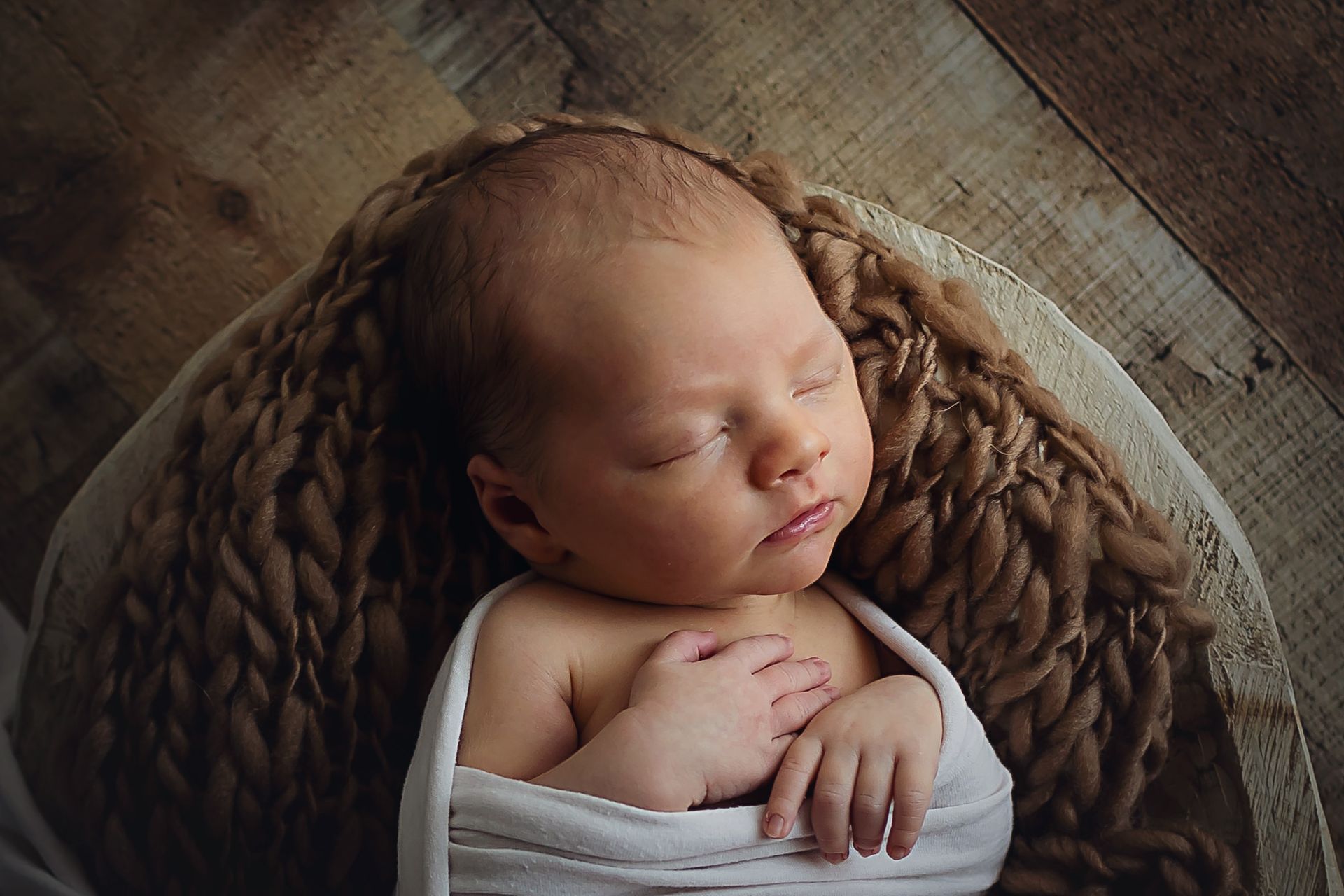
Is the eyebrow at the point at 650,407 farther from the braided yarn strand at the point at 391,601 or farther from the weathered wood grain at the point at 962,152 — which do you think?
the weathered wood grain at the point at 962,152

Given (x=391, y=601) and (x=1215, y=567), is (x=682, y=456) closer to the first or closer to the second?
(x=391, y=601)

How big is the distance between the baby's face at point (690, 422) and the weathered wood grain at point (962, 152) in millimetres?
563

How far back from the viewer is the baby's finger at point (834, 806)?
28.5 inches

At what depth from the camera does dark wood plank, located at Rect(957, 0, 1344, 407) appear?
3.71ft

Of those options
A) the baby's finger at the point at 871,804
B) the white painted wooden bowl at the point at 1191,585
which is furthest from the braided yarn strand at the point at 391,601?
the baby's finger at the point at 871,804

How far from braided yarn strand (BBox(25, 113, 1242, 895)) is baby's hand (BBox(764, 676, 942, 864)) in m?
0.10

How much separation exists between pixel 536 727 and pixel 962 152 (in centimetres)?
89

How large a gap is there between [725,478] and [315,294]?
0.44m

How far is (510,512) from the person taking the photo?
0.83 metres

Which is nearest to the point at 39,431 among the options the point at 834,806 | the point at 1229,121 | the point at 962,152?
the point at 834,806

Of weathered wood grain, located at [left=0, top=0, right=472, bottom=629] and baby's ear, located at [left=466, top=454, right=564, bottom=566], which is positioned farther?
weathered wood grain, located at [left=0, top=0, right=472, bottom=629]

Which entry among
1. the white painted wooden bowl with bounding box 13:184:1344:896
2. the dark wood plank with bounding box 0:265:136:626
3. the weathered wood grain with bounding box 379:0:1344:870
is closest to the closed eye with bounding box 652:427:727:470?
the white painted wooden bowl with bounding box 13:184:1344:896

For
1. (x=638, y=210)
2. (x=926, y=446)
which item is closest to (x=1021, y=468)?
(x=926, y=446)

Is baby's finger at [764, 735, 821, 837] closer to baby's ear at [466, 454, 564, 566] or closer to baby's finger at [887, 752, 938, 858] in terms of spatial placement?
baby's finger at [887, 752, 938, 858]
